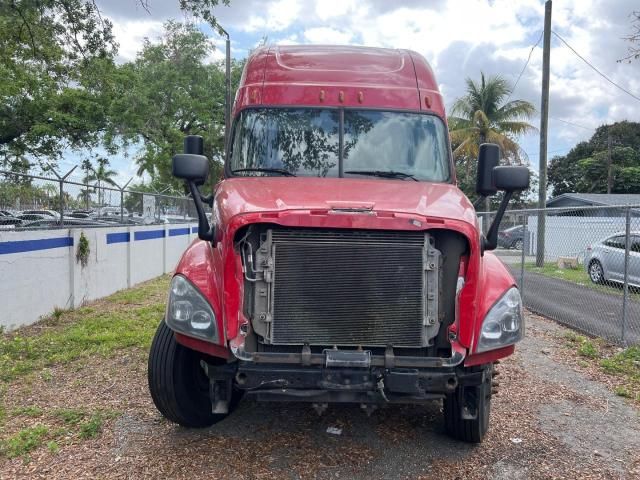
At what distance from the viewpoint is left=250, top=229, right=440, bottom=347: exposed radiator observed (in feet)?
11.3

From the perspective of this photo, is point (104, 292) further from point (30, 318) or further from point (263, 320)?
point (263, 320)

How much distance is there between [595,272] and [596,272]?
2 cm

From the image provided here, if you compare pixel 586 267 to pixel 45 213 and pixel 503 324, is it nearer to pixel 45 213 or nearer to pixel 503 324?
pixel 503 324

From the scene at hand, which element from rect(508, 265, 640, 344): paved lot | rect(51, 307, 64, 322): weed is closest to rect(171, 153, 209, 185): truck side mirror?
rect(51, 307, 64, 322): weed

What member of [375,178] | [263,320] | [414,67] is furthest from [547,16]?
[263,320]

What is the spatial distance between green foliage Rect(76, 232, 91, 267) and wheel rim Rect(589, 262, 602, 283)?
8.69 meters

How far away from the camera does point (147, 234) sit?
42.7ft

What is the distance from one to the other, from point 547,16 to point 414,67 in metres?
14.0

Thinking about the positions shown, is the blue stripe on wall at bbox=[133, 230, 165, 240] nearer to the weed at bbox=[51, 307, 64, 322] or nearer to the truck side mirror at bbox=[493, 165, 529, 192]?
the weed at bbox=[51, 307, 64, 322]

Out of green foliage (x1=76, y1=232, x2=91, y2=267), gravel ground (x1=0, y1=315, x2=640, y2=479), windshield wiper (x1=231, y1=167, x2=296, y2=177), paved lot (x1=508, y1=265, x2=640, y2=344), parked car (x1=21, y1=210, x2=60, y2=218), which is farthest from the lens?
green foliage (x1=76, y1=232, x2=91, y2=267)

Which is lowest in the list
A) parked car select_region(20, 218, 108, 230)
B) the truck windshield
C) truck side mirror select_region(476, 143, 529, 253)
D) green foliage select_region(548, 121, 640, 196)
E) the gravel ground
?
the gravel ground

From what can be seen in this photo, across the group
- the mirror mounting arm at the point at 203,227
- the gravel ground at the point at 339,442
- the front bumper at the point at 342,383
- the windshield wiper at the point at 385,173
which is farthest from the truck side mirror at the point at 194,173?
the gravel ground at the point at 339,442

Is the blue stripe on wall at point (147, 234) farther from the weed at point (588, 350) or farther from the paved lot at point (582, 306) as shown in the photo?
the weed at point (588, 350)

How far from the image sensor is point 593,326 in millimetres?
8148
